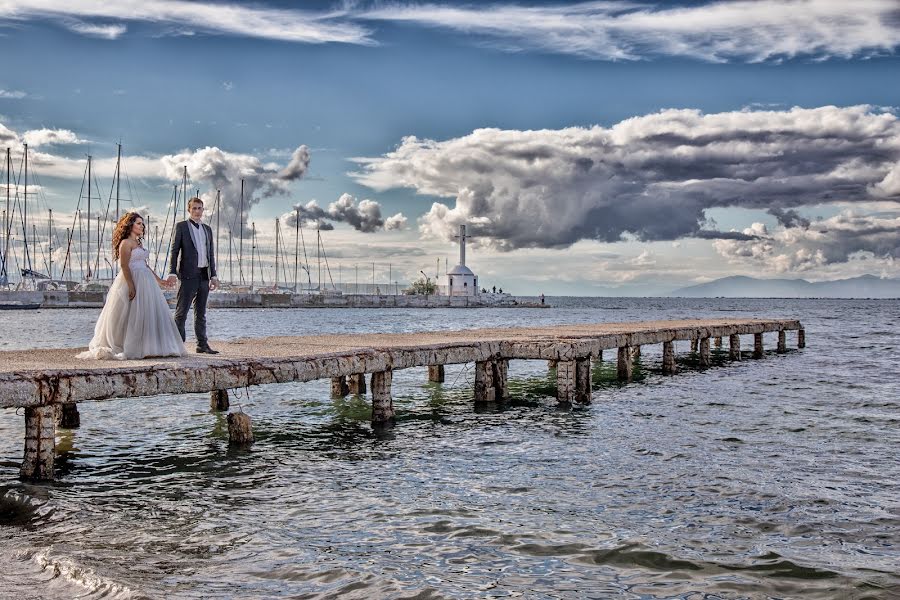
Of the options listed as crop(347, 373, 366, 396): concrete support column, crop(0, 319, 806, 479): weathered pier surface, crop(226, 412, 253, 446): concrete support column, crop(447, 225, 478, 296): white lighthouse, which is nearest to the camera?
crop(0, 319, 806, 479): weathered pier surface

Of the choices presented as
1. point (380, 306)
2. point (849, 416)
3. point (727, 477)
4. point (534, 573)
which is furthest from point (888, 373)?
point (380, 306)

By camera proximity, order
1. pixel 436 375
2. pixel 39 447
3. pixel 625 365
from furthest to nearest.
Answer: pixel 625 365 → pixel 436 375 → pixel 39 447

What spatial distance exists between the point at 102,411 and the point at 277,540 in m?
11.0

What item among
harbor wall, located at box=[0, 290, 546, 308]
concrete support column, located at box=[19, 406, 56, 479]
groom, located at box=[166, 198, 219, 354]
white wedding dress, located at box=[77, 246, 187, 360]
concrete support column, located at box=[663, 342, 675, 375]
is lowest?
harbor wall, located at box=[0, 290, 546, 308]

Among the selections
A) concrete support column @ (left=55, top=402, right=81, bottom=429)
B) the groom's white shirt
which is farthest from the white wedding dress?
concrete support column @ (left=55, top=402, right=81, bottom=429)

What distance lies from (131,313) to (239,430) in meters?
2.57

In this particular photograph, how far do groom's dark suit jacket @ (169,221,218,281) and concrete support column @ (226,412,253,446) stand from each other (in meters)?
2.48

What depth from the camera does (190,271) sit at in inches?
505

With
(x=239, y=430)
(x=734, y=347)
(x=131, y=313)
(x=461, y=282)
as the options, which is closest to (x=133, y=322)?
(x=131, y=313)

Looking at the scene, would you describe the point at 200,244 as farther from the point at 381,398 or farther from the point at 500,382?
the point at 500,382

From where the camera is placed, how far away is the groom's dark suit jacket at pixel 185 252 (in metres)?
12.6

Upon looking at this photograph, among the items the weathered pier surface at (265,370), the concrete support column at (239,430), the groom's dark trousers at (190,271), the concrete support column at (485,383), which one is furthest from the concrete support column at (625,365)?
the groom's dark trousers at (190,271)

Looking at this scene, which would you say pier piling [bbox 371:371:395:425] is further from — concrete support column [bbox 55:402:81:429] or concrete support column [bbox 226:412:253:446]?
concrete support column [bbox 55:402:81:429]

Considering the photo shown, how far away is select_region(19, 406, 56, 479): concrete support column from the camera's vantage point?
999 centimetres
